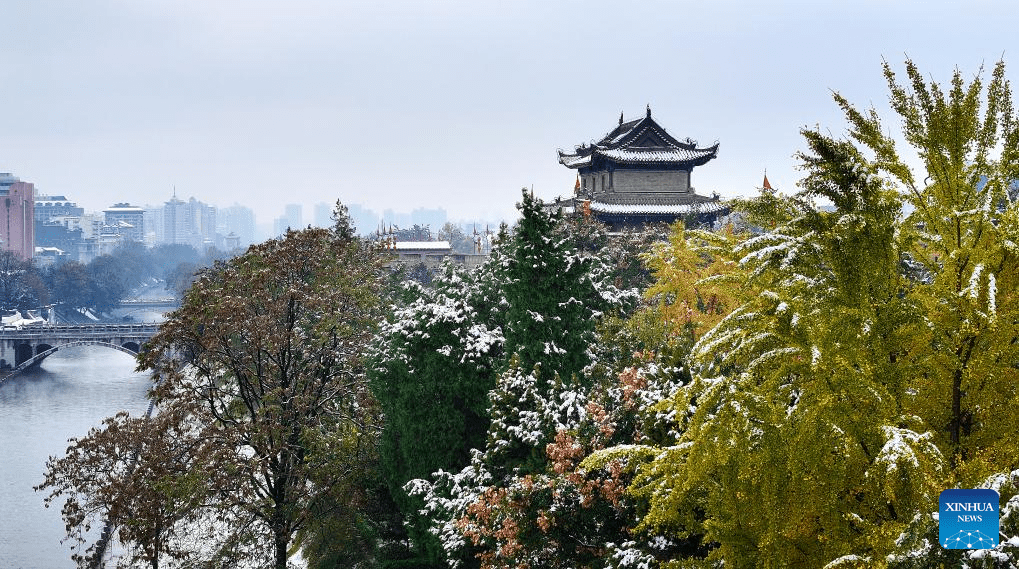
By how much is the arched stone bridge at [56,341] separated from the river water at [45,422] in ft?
4.56

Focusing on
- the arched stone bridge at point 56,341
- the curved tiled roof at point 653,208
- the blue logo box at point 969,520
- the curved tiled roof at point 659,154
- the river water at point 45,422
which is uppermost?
the curved tiled roof at point 659,154

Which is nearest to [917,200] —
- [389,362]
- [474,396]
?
[474,396]

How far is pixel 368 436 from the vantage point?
68.3ft

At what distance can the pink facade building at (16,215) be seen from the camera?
140000 mm

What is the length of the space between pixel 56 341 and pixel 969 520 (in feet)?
230

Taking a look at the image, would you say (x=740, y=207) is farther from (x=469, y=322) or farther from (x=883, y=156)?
(x=469, y=322)

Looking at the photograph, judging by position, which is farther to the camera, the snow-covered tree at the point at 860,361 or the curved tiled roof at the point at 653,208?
the curved tiled roof at the point at 653,208

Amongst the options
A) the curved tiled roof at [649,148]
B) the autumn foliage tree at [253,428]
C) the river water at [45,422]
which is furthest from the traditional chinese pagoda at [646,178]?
the autumn foliage tree at [253,428]

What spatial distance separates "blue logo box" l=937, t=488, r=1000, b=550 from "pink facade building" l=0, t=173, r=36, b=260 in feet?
500

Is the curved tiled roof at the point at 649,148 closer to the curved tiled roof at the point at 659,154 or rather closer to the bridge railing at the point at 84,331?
the curved tiled roof at the point at 659,154

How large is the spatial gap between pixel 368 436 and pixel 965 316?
16304 mm

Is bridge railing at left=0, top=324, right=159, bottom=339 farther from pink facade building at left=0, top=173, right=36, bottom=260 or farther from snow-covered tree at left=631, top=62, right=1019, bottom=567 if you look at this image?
pink facade building at left=0, top=173, right=36, bottom=260

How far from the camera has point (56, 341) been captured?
65250 millimetres

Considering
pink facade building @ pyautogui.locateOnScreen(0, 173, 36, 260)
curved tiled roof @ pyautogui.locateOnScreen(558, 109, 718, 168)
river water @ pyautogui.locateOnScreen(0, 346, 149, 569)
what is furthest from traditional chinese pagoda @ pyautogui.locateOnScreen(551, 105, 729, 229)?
pink facade building @ pyautogui.locateOnScreen(0, 173, 36, 260)
